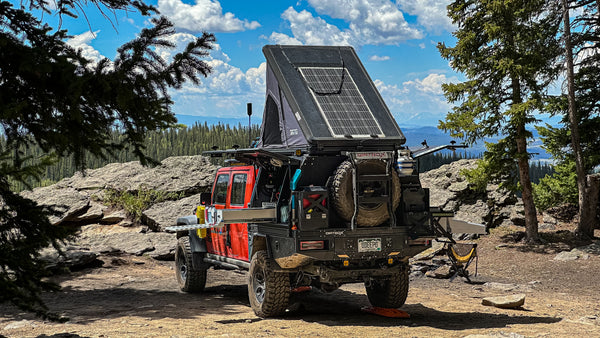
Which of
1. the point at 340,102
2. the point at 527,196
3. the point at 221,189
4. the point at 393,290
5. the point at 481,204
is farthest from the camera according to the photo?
the point at 481,204

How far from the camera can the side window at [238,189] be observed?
11.1m

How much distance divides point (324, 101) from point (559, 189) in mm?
15935

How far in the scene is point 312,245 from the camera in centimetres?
929

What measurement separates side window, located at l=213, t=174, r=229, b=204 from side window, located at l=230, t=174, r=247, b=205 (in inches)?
13.0

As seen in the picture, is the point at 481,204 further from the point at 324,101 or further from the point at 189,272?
the point at 324,101

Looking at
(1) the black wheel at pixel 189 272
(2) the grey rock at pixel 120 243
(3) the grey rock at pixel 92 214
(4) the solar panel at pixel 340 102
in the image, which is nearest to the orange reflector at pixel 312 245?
(4) the solar panel at pixel 340 102

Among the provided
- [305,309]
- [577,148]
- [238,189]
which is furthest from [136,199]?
[577,148]

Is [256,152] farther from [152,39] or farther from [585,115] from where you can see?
[585,115]

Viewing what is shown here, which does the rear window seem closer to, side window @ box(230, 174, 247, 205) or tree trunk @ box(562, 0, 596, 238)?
side window @ box(230, 174, 247, 205)

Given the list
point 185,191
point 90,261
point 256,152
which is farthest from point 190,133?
point 256,152

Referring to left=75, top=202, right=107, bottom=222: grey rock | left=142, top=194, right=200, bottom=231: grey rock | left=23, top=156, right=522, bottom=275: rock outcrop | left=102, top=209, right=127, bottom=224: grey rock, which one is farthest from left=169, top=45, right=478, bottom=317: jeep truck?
left=102, top=209, right=127, bottom=224: grey rock

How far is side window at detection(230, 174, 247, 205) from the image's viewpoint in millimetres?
11148

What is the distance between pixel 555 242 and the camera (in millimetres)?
20859

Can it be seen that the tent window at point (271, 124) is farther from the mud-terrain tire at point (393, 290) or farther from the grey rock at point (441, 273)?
the grey rock at point (441, 273)
